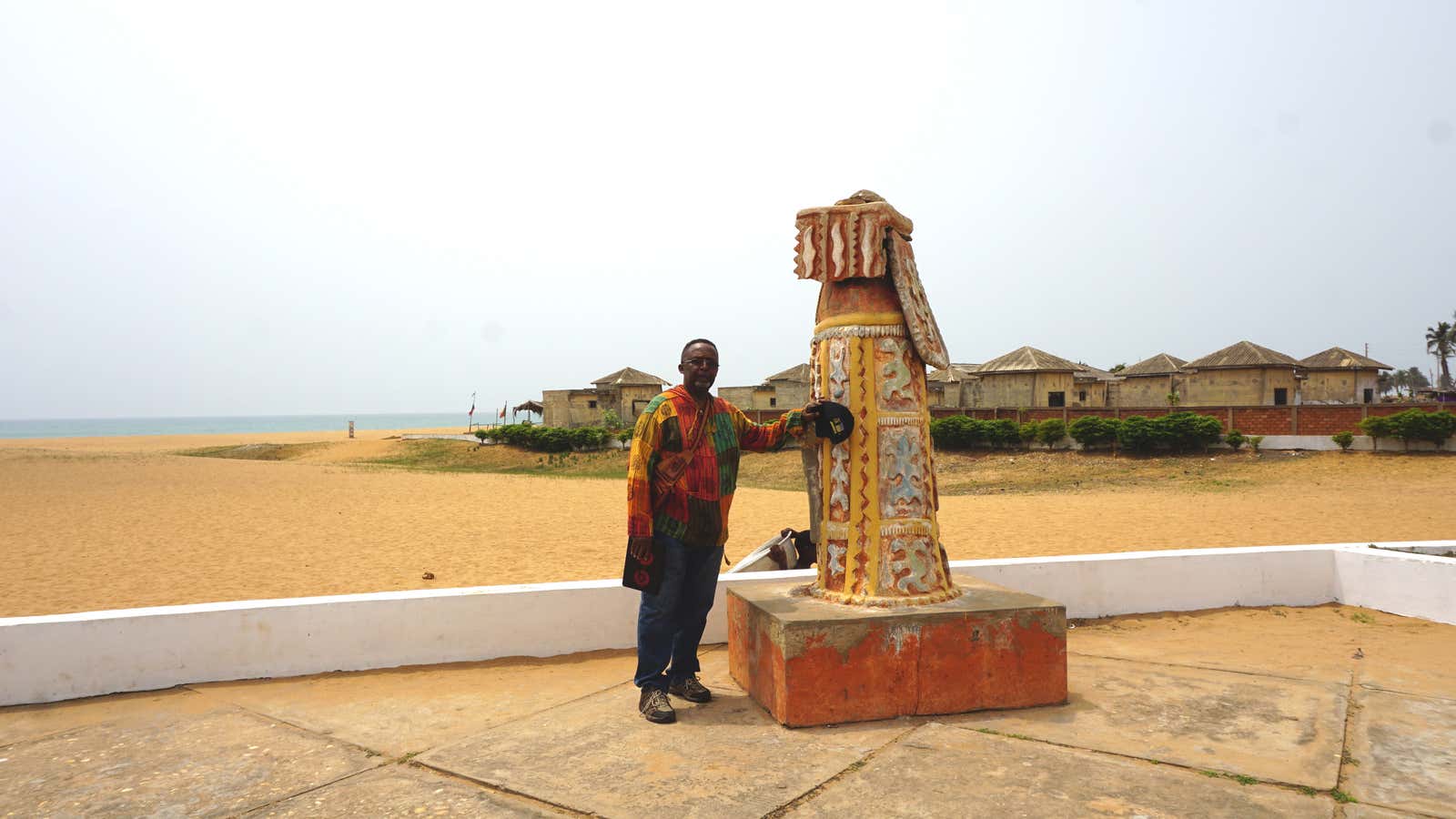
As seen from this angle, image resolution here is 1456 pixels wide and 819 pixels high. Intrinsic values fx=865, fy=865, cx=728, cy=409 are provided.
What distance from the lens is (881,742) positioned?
352cm

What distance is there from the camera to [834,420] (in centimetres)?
415

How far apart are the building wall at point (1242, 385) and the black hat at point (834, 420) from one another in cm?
3135

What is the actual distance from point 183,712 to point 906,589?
342cm

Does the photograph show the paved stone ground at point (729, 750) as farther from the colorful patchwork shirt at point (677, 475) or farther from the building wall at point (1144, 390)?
the building wall at point (1144, 390)

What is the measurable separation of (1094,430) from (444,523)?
19991 mm

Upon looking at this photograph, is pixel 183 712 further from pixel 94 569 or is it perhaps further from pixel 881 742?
pixel 94 569

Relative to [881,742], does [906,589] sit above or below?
above

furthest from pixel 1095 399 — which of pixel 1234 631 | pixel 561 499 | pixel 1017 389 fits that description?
pixel 1234 631

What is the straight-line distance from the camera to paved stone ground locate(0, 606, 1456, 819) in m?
2.95

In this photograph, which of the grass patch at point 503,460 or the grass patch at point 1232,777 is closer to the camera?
the grass patch at point 1232,777

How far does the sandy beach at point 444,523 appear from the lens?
9.30m

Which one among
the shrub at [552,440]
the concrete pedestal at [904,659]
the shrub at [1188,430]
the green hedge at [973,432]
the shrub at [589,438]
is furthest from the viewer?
the shrub at [552,440]

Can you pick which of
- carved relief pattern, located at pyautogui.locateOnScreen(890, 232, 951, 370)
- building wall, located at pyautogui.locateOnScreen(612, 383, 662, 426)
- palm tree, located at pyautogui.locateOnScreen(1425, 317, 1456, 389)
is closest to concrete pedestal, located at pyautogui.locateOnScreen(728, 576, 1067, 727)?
carved relief pattern, located at pyautogui.locateOnScreen(890, 232, 951, 370)

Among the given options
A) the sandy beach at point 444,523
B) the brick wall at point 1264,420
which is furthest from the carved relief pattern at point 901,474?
the brick wall at point 1264,420
